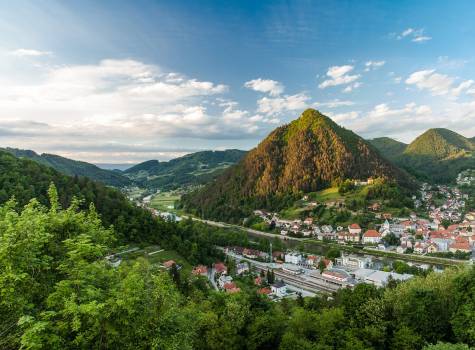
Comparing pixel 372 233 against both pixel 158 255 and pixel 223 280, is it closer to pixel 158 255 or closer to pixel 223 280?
pixel 223 280

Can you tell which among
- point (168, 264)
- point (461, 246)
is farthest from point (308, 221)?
point (168, 264)

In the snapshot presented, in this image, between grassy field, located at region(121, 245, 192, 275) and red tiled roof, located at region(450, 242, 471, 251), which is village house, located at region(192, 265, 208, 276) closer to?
grassy field, located at region(121, 245, 192, 275)

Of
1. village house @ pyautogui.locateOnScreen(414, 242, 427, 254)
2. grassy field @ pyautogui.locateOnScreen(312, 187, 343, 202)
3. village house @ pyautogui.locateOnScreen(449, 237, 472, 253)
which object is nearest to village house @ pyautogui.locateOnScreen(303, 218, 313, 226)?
grassy field @ pyautogui.locateOnScreen(312, 187, 343, 202)

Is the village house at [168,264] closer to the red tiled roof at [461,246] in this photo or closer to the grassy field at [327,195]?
the red tiled roof at [461,246]

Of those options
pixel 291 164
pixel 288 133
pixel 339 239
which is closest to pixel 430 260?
pixel 339 239

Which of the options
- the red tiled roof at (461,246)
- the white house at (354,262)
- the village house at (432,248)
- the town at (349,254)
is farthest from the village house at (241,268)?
the red tiled roof at (461,246)

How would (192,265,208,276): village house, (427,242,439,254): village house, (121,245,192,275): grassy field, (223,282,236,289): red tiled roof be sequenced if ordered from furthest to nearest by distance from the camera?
(427,242,439,254): village house, (192,265,208,276): village house, (121,245,192,275): grassy field, (223,282,236,289): red tiled roof
